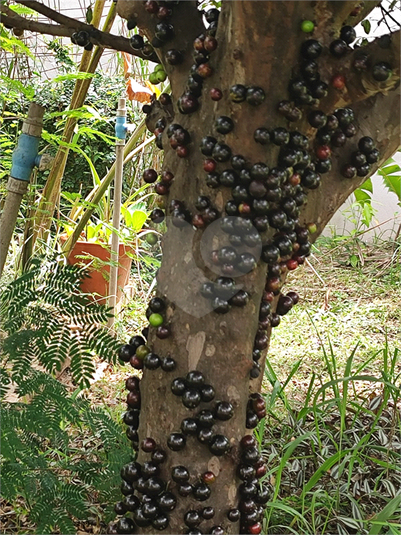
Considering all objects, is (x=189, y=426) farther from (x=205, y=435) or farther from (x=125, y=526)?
(x=125, y=526)

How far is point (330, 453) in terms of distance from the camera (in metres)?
2.13

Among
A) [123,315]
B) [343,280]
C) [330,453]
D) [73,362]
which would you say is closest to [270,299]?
[73,362]

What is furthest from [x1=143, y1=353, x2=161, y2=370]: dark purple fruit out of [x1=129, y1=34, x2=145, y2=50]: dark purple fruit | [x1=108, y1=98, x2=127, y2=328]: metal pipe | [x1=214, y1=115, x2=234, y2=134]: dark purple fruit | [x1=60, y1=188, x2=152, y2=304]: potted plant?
[x1=60, y1=188, x2=152, y2=304]: potted plant

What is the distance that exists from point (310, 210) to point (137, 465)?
62cm

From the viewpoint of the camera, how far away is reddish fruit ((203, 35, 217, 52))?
1.10 m

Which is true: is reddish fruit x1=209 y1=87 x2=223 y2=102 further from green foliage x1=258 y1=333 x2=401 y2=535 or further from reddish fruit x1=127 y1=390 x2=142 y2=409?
green foliage x1=258 y1=333 x2=401 y2=535

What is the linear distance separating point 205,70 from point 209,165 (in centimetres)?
18

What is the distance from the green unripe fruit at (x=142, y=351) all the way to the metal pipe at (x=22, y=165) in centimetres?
54

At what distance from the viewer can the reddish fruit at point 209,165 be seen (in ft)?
3.60

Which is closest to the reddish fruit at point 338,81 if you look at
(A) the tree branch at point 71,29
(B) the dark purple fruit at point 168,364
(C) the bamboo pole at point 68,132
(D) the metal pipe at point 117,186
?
(A) the tree branch at point 71,29

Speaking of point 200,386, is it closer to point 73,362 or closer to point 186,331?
point 186,331

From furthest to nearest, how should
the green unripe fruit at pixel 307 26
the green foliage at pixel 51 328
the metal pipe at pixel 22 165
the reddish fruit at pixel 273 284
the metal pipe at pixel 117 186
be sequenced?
1. the metal pipe at pixel 117 186
2. the metal pipe at pixel 22 165
3. the green foliage at pixel 51 328
4. the reddish fruit at pixel 273 284
5. the green unripe fruit at pixel 307 26

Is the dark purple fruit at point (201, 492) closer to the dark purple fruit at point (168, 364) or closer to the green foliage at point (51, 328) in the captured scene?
the dark purple fruit at point (168, 364)

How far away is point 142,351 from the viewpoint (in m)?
1.19
